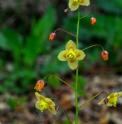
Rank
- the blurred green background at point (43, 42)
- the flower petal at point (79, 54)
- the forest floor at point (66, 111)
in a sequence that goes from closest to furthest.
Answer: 1. the flower petal at point (79, 54)
2. the forest floor at point (66, 111)
3. the blurred green background at point (43, 42)

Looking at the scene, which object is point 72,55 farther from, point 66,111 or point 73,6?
point 66,111

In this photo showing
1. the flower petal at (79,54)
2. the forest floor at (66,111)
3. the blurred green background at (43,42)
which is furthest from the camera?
the blurred green background at (43,42)

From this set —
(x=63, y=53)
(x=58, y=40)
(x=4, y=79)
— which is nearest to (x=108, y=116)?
(x=4, y=79)

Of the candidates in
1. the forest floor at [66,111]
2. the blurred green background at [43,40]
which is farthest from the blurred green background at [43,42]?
the forest floor at [66,111]

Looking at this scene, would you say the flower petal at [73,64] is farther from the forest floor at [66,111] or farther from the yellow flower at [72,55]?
the forest floor at [66,111]

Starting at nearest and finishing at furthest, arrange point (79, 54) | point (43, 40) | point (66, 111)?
point (79, 54) < point (66, 111) < point (43, 40)

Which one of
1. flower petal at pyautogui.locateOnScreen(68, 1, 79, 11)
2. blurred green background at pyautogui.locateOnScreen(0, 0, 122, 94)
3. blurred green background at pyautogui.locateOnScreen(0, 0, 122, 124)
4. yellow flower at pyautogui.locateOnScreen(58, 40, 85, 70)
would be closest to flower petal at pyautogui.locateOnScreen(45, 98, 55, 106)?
yellow flower at pyautogui.locateOnScreen(58, 40, 85, 70)

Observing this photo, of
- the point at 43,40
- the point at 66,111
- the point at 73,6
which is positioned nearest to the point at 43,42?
the point at 43,40

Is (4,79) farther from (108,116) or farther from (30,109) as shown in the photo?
(108,116)

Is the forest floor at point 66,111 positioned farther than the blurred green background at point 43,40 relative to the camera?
No
